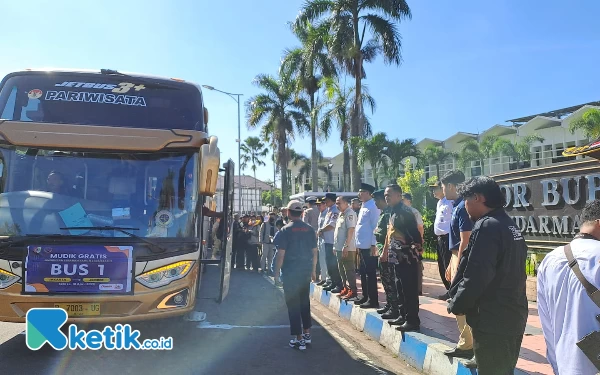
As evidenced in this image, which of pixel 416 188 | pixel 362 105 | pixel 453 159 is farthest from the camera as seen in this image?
pixel 453 159

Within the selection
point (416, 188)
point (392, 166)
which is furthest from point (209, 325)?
point (392, 166)

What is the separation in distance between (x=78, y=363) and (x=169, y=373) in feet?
3.57

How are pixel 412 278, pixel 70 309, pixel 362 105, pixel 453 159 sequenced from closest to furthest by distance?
1. pixel 70 309
2. pixel 412 278
3. pixel 362 105
4. pixel 453 159

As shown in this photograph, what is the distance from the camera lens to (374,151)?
2977 cm

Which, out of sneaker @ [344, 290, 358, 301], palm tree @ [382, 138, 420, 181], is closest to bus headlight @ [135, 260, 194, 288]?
sneaker @ [344, 290, 358, 301]

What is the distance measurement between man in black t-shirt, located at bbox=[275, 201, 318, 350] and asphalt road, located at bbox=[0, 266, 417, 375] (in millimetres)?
304

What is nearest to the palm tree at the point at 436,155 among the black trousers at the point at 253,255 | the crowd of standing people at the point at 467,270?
the black trousers at the point at 253,255

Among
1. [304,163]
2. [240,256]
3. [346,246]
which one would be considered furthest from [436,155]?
[346,246]

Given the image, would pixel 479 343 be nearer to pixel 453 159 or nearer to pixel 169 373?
pixel 169 373

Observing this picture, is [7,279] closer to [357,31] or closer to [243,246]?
[243,246]

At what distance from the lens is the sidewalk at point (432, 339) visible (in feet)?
16.3

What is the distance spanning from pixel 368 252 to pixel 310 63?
19.5 m

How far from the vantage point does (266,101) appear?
3584cm

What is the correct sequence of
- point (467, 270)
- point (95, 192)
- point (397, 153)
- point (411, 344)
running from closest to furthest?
point (467, 270) → point (95, 192) → point (411, 344) → point (397, 153)
